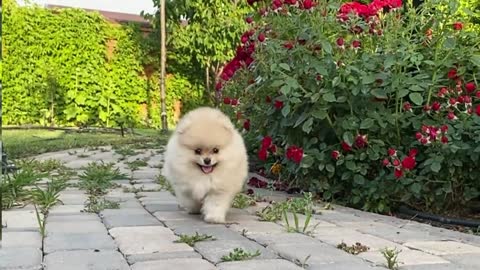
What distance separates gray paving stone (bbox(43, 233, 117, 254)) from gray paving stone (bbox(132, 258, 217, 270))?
0.31 meters

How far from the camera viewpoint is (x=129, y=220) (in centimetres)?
292

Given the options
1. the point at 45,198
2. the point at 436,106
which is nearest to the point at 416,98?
the point at 436,106

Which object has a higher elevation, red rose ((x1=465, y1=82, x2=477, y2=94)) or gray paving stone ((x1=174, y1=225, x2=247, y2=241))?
red rose ((x1=465, y1=82, x2=477, y2=94))

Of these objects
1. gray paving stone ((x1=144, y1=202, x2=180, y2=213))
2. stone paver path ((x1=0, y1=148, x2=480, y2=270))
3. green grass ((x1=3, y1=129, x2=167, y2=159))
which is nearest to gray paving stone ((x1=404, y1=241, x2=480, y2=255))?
stone paver path ((x1=0, y1=148, x2=480, y2=270))

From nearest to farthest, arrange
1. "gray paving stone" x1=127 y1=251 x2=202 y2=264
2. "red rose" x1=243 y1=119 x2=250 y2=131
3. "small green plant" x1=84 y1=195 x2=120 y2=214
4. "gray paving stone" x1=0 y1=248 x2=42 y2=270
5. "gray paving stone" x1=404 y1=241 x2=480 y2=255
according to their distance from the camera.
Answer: "gray paving stone" x1=0 y1=248 x2=42 y2=270, "gray paving stone" x1=127 y1=251 x2=202 y2=264, "gray paving stone" x1=404 y1=241 x2=480 y2=255, "small green plant" x1=84 y1=195 x2=120 y2=214, "red rose" x1=243 y1=119 x2=250 y2=131

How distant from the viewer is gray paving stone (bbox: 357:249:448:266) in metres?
2.17

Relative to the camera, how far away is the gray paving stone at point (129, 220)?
279cm

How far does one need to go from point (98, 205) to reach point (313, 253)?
1530mm

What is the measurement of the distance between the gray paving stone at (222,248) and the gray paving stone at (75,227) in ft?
1.77

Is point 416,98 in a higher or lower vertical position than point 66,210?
higher

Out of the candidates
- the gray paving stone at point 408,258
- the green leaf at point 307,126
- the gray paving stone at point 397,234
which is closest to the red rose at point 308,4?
the green leaf at point 307,126

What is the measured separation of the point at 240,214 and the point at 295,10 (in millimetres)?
1651

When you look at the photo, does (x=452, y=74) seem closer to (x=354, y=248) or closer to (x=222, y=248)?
(x=354, y=248)

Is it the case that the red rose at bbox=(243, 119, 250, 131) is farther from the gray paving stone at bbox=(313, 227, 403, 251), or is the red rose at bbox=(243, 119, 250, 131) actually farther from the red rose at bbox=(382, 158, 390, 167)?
the gray paving stone at bbox=(313, 227, 403, 251)
